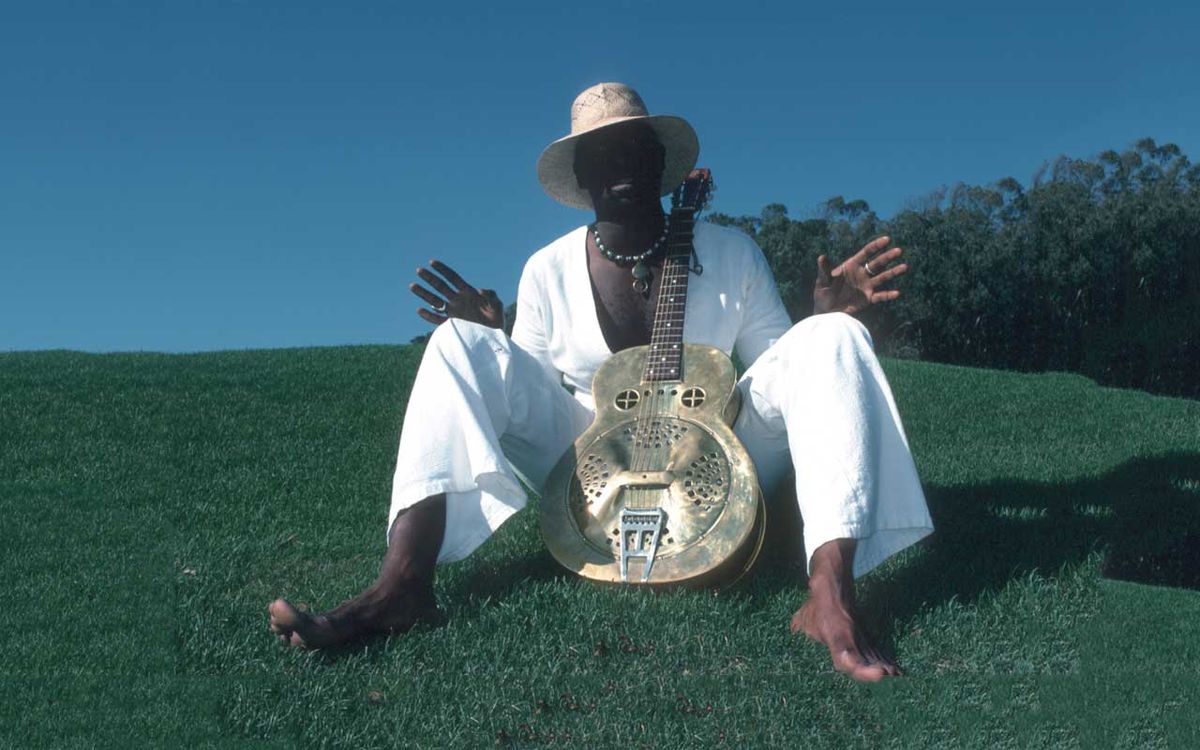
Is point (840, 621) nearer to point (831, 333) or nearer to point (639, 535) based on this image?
point (639, 535)

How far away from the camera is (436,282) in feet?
13.8

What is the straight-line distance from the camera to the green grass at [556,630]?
3.16 metres

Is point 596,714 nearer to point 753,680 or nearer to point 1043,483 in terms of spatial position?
point 753,680

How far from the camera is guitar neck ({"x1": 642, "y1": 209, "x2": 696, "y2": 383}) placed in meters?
4.07

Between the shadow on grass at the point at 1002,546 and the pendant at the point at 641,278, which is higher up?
the pendant at the point at 641,278

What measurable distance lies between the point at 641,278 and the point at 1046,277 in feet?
83.4

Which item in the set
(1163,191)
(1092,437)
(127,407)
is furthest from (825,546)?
(1163,191)

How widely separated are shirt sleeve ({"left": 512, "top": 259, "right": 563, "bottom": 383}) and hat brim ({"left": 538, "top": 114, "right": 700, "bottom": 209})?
1.20ft

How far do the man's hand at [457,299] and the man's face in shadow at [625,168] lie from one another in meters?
0.54

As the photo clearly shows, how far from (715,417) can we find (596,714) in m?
1.09

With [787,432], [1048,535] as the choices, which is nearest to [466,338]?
[787,432]

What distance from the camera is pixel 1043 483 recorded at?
19.6 feet

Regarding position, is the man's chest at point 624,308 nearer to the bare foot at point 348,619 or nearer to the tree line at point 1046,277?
the bare foot at point 348,619

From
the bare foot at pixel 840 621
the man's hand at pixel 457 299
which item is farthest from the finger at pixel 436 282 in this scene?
the bare foot at pixel 840 621
